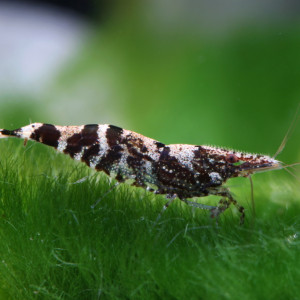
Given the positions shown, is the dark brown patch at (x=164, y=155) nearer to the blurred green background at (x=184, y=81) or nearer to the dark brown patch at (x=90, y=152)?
the dark brown patch at (x=90, y=152)

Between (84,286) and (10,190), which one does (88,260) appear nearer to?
(84,286)

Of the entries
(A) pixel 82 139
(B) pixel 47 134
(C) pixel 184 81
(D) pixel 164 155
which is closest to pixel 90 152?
(A) pixel 82 139

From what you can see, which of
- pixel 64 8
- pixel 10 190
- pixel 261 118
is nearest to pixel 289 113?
pixel 261 118

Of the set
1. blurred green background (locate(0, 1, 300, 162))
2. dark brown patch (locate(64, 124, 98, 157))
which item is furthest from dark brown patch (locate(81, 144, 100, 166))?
blurred green background (locate(0, 1, 300, 162))

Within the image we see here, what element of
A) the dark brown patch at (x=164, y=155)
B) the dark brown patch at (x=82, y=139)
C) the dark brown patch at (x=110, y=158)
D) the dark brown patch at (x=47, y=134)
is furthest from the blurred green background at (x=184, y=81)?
the dark brown patch at (x=164, y=155)

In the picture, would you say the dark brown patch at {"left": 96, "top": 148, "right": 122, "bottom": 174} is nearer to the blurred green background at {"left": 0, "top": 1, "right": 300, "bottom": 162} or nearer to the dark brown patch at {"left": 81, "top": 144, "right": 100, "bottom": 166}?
the dark brown patch at {"left": 81, "top": 144, "right": 100, "bottom": 166}

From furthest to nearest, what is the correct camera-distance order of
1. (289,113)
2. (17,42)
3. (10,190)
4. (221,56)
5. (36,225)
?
1. (17,42)
2. (221,56)
3. (289,113)
4. (10,190)
5. (36,225)

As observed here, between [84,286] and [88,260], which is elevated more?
[88,260]

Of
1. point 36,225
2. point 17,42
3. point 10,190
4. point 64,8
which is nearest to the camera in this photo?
point 36,225
